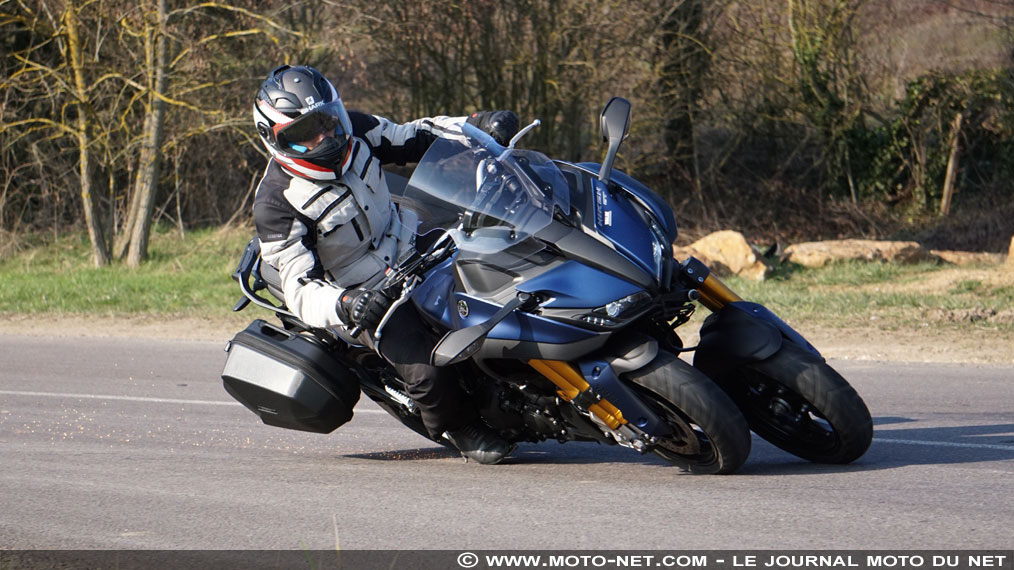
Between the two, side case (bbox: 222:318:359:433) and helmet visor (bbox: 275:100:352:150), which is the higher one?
helmet visor (bbox: 275:100:352:150)

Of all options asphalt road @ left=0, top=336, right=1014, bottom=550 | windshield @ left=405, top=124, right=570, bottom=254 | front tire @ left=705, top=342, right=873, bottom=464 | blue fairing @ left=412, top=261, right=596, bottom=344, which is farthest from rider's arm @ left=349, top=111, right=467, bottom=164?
front tire @ left=705, top=342, right=873, bottom=464

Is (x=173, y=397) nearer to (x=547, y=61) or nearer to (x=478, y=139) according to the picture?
(x=478, y=139)

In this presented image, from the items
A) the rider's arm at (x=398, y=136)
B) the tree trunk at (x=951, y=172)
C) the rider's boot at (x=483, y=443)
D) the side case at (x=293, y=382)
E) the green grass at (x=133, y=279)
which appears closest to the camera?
the side case at (x=293, y=382)

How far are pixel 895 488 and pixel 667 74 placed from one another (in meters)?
14.4

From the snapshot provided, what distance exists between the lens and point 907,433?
587 centimetres

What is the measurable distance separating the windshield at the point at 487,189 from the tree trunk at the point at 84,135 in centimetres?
1280

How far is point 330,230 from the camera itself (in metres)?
5.10

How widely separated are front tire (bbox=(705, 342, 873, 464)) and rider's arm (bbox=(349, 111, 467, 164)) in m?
1.97

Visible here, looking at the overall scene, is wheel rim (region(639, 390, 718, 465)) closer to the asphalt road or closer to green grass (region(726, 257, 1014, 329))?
the asphalt road

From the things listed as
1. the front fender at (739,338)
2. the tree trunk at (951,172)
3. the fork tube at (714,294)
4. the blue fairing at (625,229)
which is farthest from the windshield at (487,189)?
the tree trunk at (951,172)

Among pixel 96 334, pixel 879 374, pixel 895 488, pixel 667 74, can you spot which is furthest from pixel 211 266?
pixel 895 488

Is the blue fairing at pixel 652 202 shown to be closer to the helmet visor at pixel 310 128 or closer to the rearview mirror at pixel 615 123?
the rearview mirror at pixel 615 123

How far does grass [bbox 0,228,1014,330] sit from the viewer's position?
1054 cm

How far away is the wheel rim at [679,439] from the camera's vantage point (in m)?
4.40
